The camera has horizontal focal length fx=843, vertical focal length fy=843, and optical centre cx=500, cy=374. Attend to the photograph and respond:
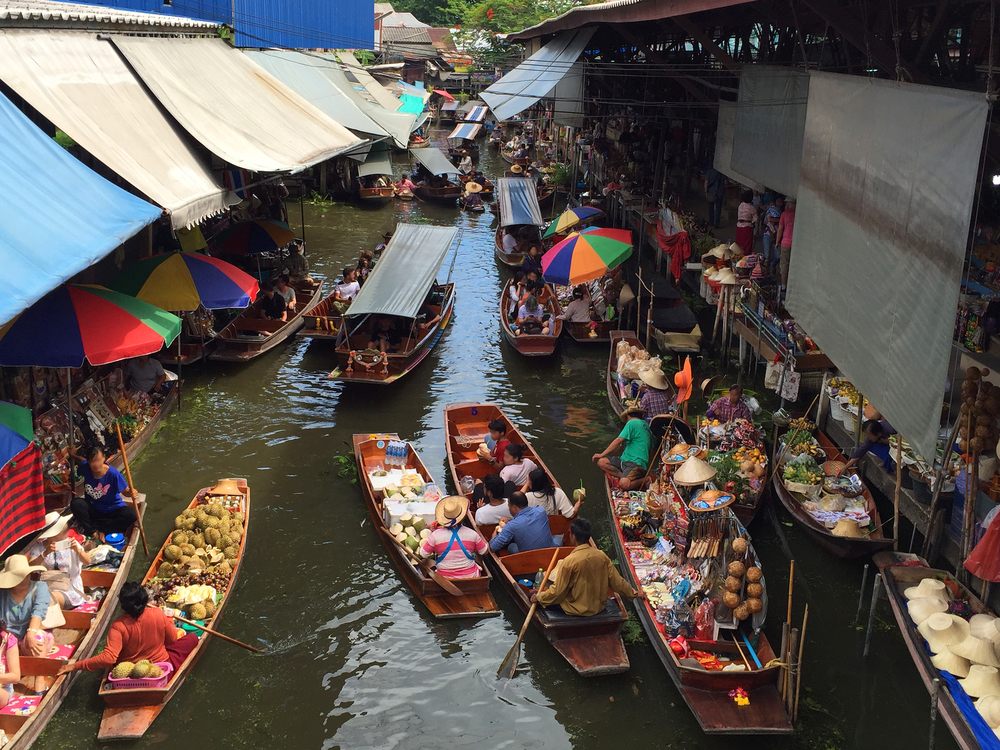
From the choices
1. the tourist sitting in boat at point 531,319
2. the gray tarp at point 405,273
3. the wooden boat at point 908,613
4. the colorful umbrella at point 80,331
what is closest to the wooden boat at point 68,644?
the colorful umbrella at point 80,331

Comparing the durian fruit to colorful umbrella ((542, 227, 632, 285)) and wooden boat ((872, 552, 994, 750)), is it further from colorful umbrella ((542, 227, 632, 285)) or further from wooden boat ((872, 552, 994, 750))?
colorful umbrella ((542, 227, 632, 285))

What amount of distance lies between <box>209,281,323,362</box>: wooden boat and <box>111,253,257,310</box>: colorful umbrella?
78.6 inches

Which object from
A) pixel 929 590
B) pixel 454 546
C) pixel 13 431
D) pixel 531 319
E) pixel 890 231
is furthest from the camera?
pixel 531 319

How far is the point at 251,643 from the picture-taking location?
7797 millimetres

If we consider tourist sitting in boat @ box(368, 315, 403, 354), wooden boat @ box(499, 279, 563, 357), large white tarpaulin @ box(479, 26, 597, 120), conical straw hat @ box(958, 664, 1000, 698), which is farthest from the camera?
large white tarpaulin @ box(479, 26, 597, 120)

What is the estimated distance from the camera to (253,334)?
582 inches

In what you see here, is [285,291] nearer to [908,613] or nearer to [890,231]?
[890,231]

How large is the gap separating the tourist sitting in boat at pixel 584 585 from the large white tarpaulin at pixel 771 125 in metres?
6.68

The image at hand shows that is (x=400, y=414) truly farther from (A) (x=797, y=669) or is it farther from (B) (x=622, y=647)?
(A) (x=797, y=669)

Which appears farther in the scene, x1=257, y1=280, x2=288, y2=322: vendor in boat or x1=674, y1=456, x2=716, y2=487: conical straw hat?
x1=257, y1=280, x2=288, y2=322: vendor in boat

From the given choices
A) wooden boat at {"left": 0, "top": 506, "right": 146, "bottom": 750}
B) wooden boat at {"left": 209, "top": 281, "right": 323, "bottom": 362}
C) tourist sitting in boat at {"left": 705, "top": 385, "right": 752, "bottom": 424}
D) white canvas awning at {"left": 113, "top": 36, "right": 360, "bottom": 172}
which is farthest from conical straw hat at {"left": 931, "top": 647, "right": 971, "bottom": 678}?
white canvas awning at {"left": 113, "top": 36, "right": 360, "bottom": 172}

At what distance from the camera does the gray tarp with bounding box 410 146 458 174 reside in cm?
2886

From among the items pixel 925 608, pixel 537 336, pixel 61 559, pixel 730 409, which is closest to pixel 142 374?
pixel 61 559

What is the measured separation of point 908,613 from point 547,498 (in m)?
3.52
